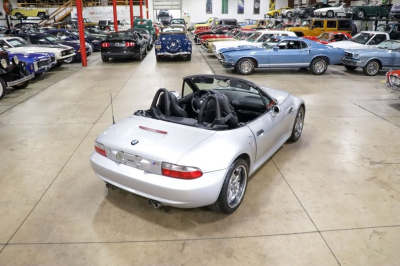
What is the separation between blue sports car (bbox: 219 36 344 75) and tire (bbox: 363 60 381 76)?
0.94 meters

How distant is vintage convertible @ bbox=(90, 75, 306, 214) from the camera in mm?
2906

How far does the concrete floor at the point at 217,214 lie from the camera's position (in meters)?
2.82

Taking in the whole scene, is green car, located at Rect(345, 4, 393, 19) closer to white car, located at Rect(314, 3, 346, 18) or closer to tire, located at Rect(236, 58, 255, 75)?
white car, located at Rect(314, 3, 346, 18)

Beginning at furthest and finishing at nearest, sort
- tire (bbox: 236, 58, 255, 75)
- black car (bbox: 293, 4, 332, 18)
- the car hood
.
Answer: black car (bbox: 293, 4, 332, 18) < tire (bbox: 236, 58, 255, 75) < the car hood

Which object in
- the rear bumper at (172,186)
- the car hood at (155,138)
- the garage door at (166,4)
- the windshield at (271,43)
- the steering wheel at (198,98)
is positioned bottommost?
the rear bumper at (172,186)

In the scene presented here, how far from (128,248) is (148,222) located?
1.36 ft

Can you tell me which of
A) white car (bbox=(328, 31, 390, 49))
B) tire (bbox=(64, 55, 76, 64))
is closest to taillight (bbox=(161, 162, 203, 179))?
white car (bbox=(328, 31, 390, 49))

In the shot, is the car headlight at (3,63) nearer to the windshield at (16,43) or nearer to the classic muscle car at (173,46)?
the windshield at (16,43)

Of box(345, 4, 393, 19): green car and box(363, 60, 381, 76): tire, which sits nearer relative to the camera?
box(363, 60, 381, 76): tire

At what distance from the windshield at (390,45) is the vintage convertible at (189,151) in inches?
375


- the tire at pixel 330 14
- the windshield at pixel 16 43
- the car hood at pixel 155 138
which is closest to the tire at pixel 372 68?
the car hood at pixel 155 138

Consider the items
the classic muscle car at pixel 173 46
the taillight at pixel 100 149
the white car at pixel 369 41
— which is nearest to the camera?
the taillight at pixel 100 149

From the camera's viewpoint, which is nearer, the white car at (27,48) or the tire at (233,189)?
the tire at (233,189)

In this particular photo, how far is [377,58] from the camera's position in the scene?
1110 cm
